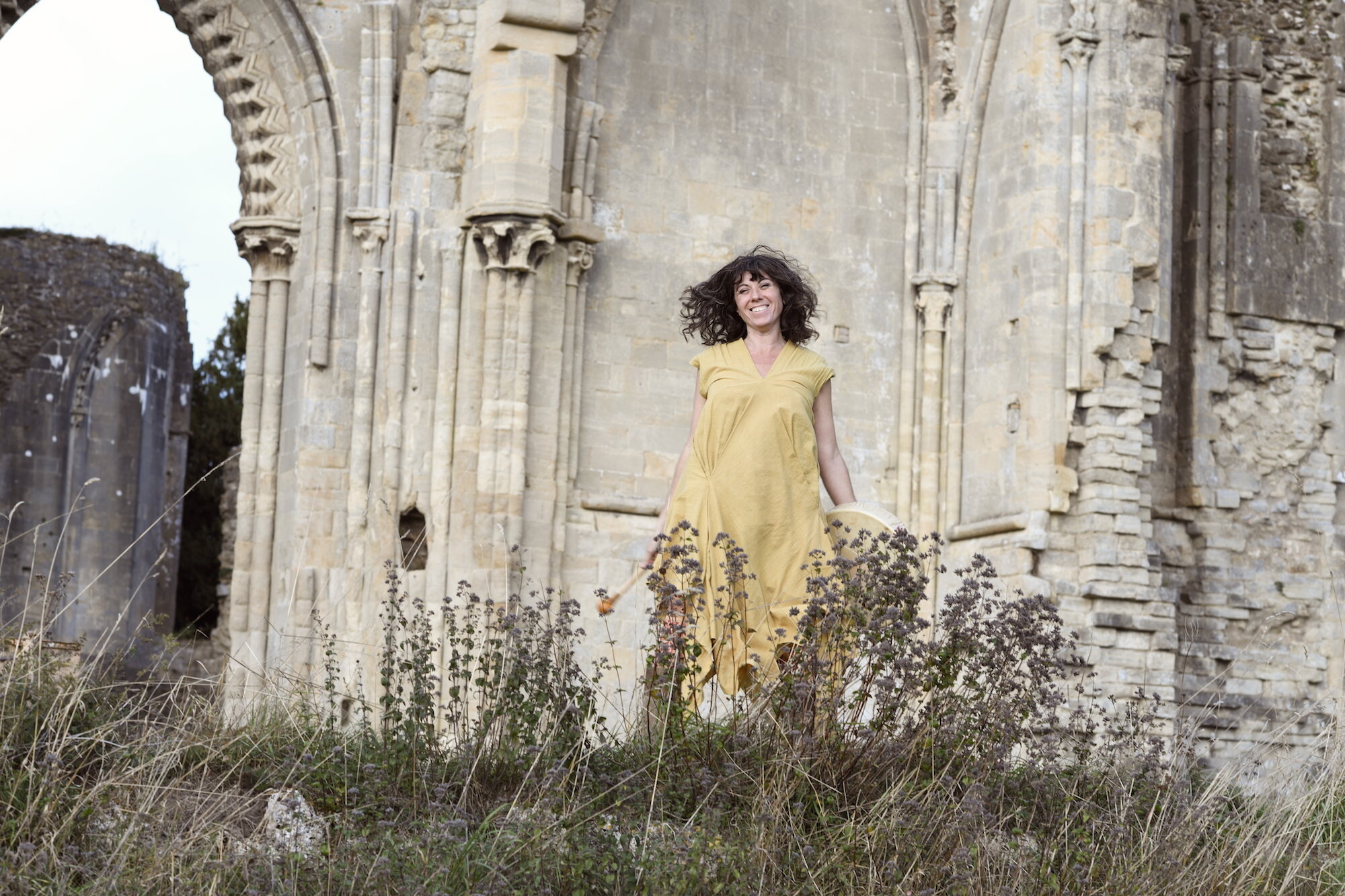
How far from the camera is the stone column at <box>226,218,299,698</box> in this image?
11555 millimetres

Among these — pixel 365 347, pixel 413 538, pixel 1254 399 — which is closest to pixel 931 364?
pixel 1254 399

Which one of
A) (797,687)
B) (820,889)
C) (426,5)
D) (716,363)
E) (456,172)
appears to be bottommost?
(820,889)

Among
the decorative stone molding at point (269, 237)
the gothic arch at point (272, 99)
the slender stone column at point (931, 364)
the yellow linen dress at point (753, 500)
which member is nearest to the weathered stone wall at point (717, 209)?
the slender stone column at point (931, 364)

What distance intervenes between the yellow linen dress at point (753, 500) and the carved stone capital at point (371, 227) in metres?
5.71

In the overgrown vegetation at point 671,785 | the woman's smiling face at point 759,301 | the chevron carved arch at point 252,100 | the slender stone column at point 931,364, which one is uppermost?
the chevron carved arch at point 252,100

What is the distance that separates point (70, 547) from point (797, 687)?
64.7 ft

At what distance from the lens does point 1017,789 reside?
581 centimetres

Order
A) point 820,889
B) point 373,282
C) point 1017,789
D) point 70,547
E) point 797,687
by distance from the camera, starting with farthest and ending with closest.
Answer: point 70,547 < point 373,282 < point 1017,789 < point 797,687 < point 820,889

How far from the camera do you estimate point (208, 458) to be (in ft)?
96.1

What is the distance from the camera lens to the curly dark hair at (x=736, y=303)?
613cm

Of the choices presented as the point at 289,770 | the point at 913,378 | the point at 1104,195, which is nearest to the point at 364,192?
the point at 913,378

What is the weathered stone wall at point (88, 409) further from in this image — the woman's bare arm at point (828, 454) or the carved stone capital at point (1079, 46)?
the woman's bare arm at point (828, 454)

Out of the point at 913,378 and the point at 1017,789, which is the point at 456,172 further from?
the point at 1017,789

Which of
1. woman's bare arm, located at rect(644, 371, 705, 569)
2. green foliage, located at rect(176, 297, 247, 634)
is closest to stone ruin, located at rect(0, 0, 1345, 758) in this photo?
woman's bare arm, located at rect(644, 371, 705, 569)
